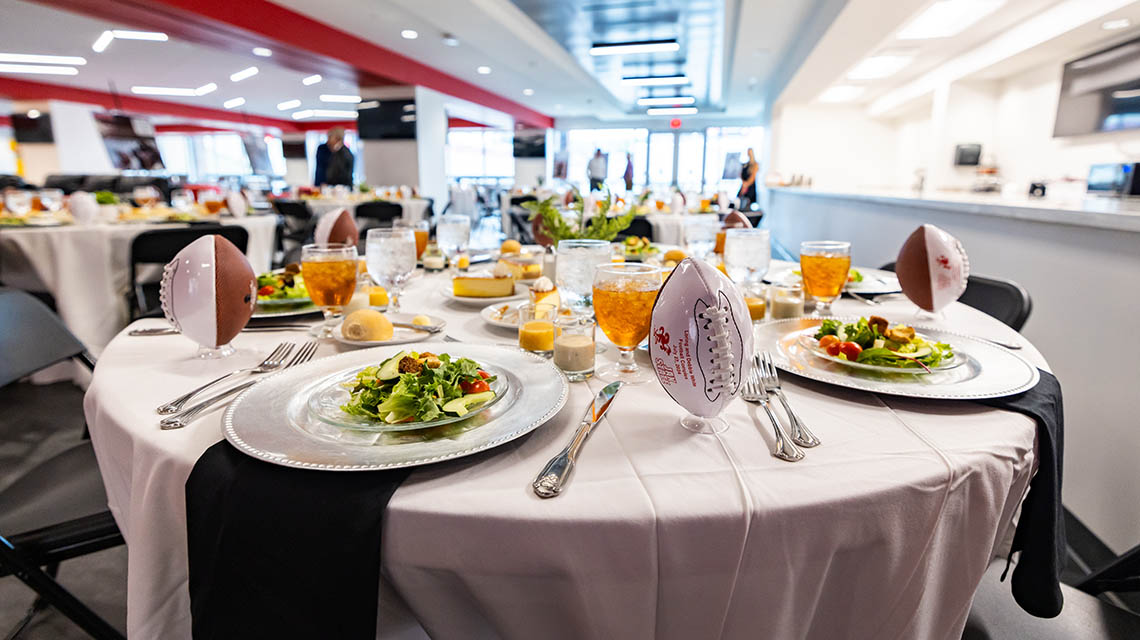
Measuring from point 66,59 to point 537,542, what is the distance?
42.8 feet

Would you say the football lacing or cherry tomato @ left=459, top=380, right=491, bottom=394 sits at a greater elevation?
the football lacing

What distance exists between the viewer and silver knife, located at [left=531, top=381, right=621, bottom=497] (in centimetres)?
50

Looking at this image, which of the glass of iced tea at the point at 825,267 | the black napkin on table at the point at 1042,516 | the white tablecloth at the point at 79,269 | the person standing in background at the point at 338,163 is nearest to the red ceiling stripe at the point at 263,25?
the person standing in background at the point at 338,163

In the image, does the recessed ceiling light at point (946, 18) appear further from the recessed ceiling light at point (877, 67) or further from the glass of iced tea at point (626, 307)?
the glass of iced tea at point (626, 307)

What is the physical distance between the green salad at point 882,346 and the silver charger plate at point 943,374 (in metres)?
0.02

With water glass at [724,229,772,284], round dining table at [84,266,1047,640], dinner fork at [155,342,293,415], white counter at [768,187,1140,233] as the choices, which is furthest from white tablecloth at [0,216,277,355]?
white counter at [768,187,1140,233]

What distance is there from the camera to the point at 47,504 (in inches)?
42.4

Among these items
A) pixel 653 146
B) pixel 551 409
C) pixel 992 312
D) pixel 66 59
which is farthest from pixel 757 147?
pixel 551 409

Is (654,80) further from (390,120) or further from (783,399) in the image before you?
(783,399)

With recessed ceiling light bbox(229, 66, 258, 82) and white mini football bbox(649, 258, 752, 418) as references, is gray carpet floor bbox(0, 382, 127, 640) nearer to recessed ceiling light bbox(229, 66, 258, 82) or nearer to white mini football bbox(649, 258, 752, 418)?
white mini football bbox(649, 258, 752, 418)

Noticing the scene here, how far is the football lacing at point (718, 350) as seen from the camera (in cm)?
61

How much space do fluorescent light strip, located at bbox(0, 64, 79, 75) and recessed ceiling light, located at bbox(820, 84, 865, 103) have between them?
13.6m

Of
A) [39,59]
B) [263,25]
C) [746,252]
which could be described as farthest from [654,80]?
[746,252]

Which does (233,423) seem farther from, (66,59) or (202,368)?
(66,59)
